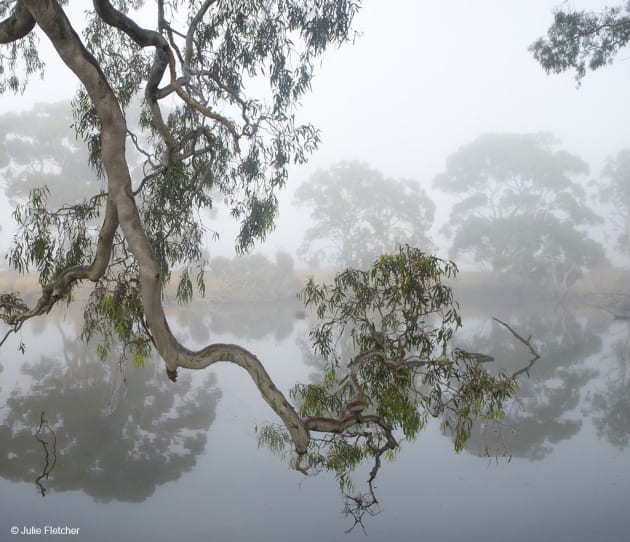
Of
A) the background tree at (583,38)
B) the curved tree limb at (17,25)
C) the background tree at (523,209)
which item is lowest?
the curved tree limb at (17,25)

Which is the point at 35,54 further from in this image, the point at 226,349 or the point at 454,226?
the point at 454,226

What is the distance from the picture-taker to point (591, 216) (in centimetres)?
2333

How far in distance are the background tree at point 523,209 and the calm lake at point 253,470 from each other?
13671 mm

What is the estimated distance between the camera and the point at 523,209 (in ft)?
85.5

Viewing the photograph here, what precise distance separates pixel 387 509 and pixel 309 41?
152 inches

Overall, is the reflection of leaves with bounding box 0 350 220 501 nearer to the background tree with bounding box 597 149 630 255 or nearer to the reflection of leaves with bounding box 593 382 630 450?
the reflection of leaves with bounding box 593 382 630 450

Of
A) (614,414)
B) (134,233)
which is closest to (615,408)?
(614,414)

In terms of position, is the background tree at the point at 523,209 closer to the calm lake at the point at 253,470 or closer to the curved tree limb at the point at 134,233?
the calm lake at the point at 253,470

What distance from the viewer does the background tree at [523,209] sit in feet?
71.6

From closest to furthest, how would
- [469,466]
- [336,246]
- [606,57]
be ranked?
[469,466] < [606,57] < [336,246]

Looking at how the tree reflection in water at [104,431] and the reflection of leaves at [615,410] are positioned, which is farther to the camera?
the reflection of leaves at [615,410]

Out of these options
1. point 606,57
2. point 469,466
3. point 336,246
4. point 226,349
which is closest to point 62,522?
point 226,349

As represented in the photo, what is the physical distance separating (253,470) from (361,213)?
2074 centimetres

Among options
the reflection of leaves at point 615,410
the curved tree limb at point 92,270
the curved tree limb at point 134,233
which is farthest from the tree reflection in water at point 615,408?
the curved tree limb at point 92,270
